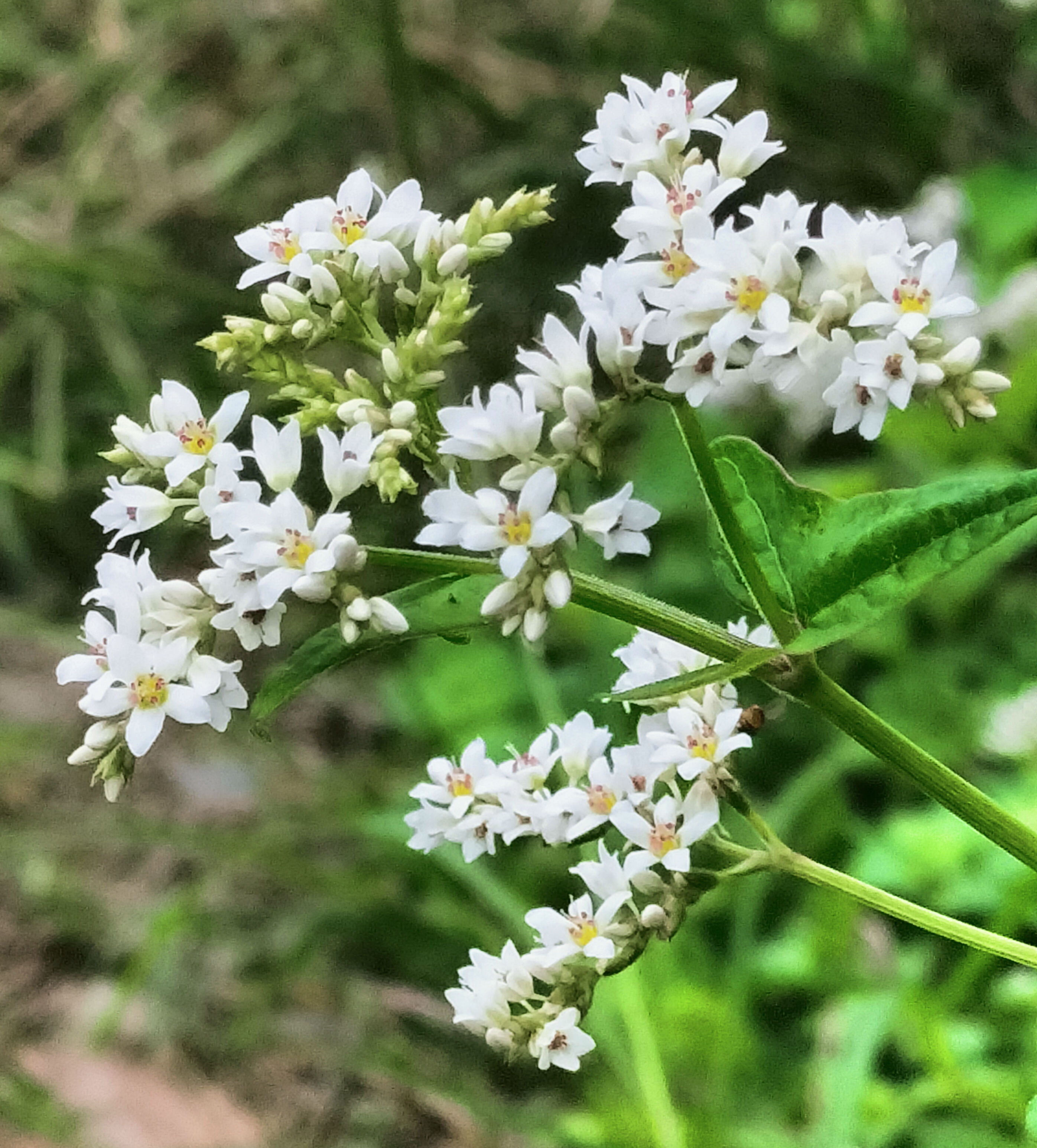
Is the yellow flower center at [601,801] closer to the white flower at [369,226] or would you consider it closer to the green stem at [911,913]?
the green stem at [911,913]

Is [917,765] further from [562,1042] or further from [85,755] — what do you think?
[85,755]

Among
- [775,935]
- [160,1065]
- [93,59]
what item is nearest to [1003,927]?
[775,935]

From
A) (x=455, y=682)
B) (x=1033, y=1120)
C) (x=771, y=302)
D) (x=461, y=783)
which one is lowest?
(x=1033, y=1120)

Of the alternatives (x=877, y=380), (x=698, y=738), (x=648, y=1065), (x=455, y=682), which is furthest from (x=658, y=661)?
(x=455, y=682)

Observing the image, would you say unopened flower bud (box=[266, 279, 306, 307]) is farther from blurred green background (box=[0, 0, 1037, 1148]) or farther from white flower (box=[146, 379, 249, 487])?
blurred green background (box=[0, 0, 1037, 1148])

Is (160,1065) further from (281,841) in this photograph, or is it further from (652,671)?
(652,671)

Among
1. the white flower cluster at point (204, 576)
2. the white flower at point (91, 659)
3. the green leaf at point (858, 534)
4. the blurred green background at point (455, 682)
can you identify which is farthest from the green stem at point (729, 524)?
the blurred green background at point (455, 682)

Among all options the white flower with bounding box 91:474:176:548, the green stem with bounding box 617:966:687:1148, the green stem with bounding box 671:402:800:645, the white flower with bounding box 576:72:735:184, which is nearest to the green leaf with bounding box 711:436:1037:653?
the green stem with bounding box 671:402:800:645
